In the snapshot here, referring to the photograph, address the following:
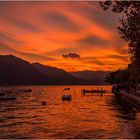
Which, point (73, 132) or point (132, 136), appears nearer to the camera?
point (132, 136)

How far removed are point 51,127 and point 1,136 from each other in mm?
10406

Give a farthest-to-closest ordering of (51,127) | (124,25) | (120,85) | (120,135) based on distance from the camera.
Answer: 1. (120,85)
2. (51,127)
3. (120,135)
4. (124,25)

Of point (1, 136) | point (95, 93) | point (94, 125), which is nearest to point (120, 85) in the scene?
point (95, 93)

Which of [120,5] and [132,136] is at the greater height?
[120,5]

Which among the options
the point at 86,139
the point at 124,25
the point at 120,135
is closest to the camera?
the point at 124,25

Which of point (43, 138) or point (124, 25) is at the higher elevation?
point (124, 25)

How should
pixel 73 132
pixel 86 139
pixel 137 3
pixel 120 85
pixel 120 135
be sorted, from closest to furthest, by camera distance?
pixel 137 3 < pixel 86 139 < pixel 120 135 < pixel 73 132 < pixel 120 85

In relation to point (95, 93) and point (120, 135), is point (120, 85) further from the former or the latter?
point (120, 135)

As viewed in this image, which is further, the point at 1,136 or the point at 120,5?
the point at 1,136

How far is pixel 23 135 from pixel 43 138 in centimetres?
385

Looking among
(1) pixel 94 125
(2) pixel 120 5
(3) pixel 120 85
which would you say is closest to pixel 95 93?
(3) pixel 120 85

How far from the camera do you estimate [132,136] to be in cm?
4066

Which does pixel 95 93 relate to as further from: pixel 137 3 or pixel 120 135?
pixel 137 3

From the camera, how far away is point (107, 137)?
135ft
